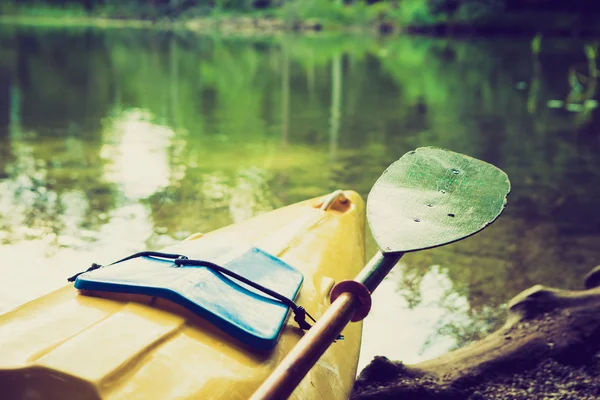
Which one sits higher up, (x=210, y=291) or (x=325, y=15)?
(x=210, y=291)

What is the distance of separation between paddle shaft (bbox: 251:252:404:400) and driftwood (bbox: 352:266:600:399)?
2.46 ft

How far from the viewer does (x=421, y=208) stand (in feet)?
6.56

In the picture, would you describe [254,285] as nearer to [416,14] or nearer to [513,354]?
[513,354]

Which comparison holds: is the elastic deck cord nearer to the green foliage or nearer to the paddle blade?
the paddle blade

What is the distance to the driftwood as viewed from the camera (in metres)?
2.25

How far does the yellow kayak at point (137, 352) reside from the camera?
1220mm

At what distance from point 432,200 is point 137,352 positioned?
106 cm

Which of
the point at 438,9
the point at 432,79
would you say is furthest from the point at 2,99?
the point at 438,9

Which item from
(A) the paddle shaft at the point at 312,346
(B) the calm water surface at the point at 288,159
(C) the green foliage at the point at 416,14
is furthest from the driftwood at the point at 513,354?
(C) the green foliage at the point at 416,14

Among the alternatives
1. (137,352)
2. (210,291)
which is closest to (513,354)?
(210,291)

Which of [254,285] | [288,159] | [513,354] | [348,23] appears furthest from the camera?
[348,23]

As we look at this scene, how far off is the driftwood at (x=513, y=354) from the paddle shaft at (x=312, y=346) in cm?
75

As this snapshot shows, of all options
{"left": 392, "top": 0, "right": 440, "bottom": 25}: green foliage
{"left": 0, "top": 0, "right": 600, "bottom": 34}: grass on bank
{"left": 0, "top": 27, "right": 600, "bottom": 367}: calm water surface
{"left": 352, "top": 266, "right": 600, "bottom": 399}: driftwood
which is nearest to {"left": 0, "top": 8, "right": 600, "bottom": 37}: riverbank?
{"left": 0, "top": 0, "right": 600, "bottom": 34}: grass on bank

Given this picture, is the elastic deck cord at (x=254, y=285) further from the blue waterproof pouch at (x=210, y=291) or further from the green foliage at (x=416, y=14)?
the green foliage at (x=416, y=14)
